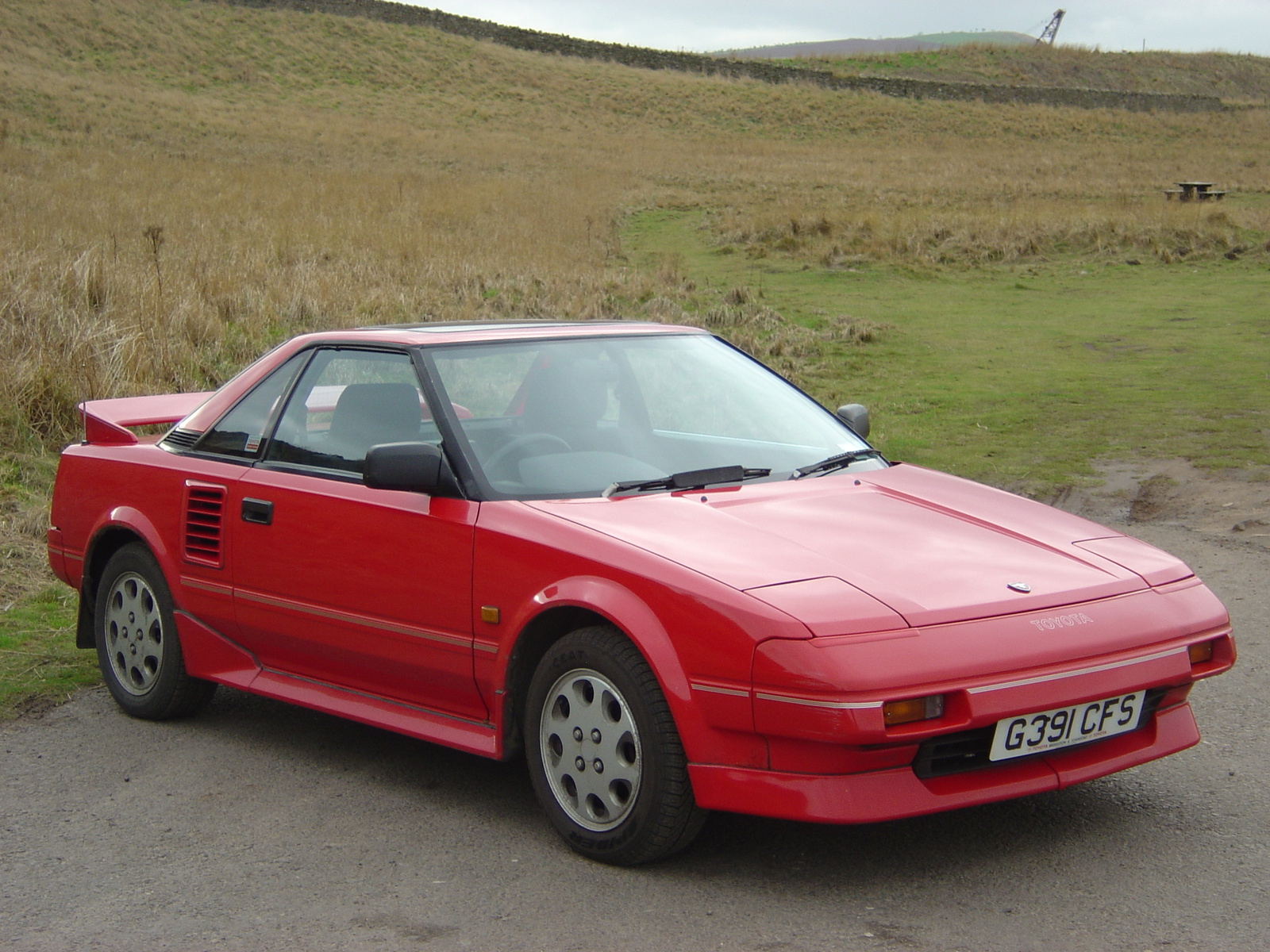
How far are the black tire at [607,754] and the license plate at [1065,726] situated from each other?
0.78 m

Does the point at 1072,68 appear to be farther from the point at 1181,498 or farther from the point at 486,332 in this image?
the point at 486,332

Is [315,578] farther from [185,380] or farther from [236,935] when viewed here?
[185,380]

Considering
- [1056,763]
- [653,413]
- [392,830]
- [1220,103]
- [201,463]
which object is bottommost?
[392,830]

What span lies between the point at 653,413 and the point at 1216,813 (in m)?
2.14

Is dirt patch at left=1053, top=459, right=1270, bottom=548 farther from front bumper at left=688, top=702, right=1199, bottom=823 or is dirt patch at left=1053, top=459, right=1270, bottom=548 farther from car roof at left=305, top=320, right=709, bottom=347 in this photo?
front bumper at left=688, top=702, right=1199, bottom=823

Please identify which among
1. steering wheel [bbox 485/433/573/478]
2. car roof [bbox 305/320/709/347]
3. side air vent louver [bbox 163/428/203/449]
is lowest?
side air vent louver [bbox 163/428/203/449]

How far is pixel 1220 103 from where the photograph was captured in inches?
2702

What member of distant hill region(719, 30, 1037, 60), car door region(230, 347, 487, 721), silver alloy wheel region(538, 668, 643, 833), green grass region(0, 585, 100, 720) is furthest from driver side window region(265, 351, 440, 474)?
distant hill region(719, 30, 1037, 60)

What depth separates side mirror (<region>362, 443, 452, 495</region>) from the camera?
3.92m

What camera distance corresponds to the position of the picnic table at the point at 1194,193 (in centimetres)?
2848

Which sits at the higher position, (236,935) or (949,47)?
(949,47)

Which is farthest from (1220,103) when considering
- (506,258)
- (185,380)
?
(185,380)

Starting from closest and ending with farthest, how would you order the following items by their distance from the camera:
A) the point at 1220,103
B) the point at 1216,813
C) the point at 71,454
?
the point at 1216,813 → the point at 71,454 → the point at 1220,103

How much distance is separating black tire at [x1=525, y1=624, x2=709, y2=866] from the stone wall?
67.7m
